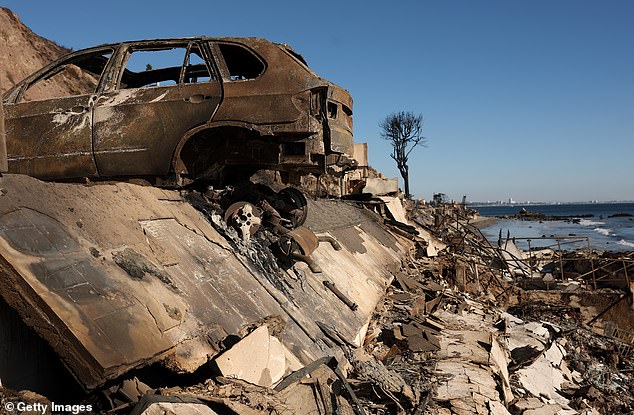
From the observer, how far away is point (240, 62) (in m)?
5.12

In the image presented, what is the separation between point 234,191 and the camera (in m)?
5.17

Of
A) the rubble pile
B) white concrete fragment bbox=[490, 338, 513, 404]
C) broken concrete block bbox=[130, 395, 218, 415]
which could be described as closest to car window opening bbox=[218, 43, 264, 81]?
the rubble pile

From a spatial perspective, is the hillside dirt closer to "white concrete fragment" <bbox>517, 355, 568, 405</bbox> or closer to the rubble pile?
the rubble pile

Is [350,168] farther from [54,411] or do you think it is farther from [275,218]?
[54,411]

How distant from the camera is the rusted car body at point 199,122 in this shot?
463 centimetres

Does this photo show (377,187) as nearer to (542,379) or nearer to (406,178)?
(542,379)

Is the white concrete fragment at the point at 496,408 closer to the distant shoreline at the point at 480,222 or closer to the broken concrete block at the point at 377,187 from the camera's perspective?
the broken concrete block at the point at 377,187

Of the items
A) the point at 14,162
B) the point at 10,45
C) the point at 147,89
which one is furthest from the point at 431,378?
the point at 10,45

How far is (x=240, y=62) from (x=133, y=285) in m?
2.86

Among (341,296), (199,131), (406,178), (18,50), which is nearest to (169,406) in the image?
(199,131)

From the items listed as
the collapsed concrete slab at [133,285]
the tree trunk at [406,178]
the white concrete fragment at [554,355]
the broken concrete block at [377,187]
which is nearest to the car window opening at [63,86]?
the collapsed concrete slab at [133,285]

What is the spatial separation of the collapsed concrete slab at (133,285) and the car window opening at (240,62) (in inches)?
54.6

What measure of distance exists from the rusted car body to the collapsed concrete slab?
708 millimetres

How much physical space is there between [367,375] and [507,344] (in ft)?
13.1
